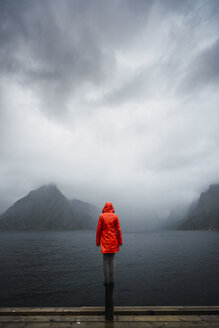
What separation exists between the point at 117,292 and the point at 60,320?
22301mm

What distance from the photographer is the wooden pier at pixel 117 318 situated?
5977 millimetres

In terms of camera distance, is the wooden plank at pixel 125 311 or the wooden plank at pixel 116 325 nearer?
the wooden plank at pixel 116 325

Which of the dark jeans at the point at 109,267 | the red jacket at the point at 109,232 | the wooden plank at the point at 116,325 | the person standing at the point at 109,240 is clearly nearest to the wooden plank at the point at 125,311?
the wooden plank at the point at 116,325

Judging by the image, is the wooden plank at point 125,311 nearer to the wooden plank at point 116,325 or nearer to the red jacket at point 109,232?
the wooden plank at point 116,325

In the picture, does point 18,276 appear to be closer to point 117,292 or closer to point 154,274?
point 117,292

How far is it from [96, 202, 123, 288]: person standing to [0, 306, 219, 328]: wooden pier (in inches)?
38.9

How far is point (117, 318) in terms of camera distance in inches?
252

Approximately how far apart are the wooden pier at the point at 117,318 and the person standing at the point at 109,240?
99 centimetres

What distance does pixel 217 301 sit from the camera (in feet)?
75.3

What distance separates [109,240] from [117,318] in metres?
2.30

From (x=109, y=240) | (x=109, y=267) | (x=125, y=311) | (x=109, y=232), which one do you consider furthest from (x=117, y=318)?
(x=109, y=232)

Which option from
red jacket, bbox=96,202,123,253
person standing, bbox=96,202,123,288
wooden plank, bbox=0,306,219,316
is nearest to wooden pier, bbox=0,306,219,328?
wooden plank, bbox=0,306,219,316

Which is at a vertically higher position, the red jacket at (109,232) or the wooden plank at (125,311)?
the red jacket at (109,232)

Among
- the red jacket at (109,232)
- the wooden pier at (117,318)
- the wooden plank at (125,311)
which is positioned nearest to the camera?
the wooden pier at (117,318)
